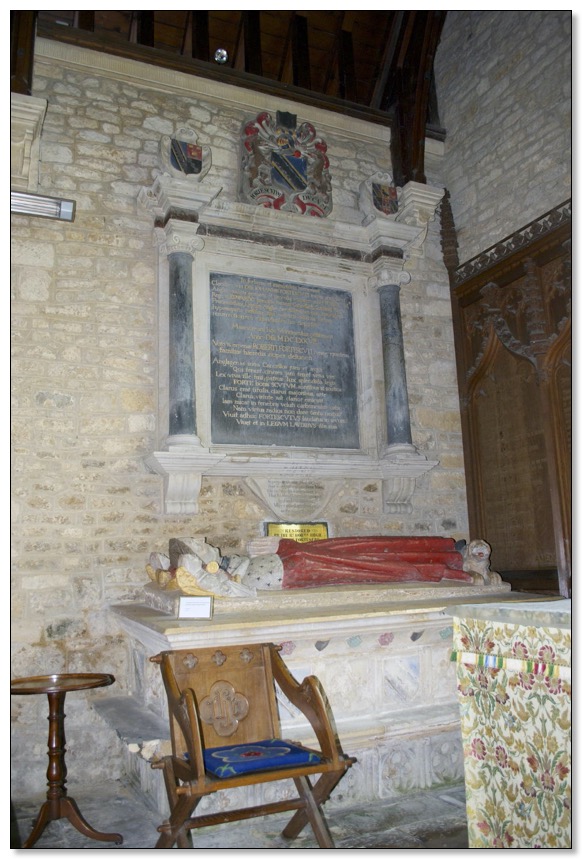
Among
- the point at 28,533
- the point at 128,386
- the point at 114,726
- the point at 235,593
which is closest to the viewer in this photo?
the point at 114,726

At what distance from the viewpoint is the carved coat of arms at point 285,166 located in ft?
15.3

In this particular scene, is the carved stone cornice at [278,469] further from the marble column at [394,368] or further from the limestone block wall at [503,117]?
the limestone block wall at [503,117]

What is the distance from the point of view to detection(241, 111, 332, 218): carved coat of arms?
466cm

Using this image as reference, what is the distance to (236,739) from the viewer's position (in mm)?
2406

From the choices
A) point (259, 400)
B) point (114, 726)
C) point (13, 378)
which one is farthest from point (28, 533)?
point (259, 400)

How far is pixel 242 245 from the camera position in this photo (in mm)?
4574

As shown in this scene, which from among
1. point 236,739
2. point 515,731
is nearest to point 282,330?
point 236,739

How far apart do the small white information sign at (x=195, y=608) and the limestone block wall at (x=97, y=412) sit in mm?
1206

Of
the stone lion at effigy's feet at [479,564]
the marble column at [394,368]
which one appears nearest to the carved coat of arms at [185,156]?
the marble column at [394,368]

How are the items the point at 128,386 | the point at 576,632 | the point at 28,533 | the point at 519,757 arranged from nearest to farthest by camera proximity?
the point at 576,632 → the point at 519,757 → the point at 28,533 → the point at 128,386

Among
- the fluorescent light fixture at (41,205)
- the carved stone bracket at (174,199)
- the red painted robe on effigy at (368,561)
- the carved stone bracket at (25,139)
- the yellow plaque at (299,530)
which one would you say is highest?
the carved stone bracket at (25,139)

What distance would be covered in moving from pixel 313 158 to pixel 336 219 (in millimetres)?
474

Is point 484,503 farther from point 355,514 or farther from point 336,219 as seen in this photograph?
point 336,219

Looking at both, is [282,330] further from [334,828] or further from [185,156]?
[334,828]
